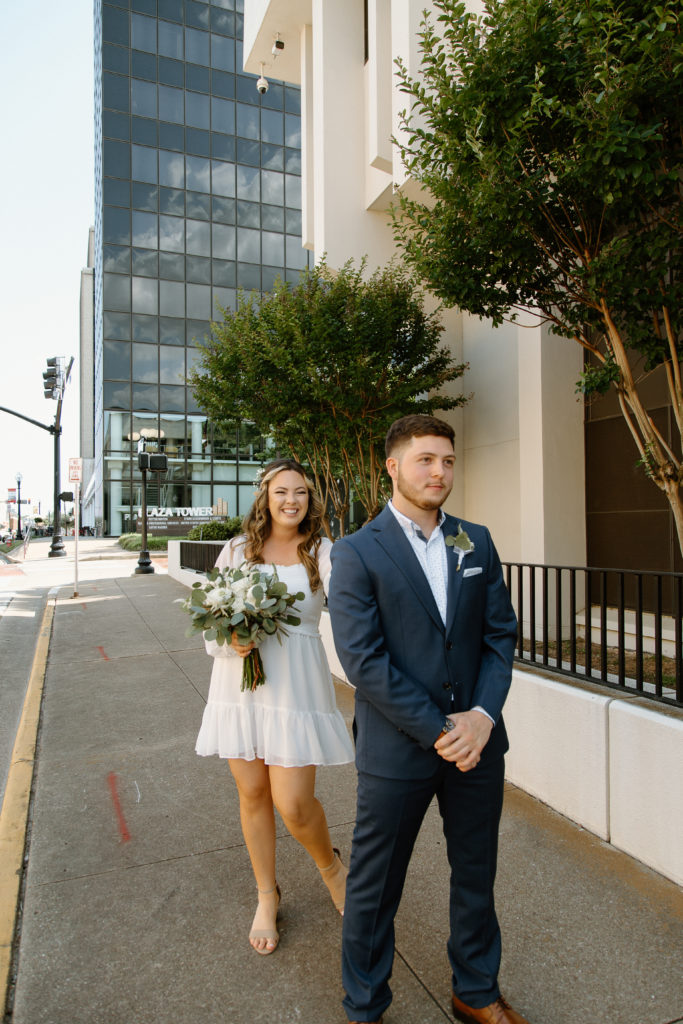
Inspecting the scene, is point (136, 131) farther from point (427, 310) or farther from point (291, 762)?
point (291, 762)

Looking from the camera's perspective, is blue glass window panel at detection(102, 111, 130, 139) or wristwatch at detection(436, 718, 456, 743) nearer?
wristwatch at detection(436, 718, 456, 743)

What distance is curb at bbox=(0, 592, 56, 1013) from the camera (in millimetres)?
2895

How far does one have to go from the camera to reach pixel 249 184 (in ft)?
120

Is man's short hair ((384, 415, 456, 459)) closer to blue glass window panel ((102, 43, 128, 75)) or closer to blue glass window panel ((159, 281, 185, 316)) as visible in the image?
blue glass window panel ((159, 281, 185, 316))

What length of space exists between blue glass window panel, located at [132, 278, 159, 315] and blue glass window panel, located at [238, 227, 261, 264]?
499 cm

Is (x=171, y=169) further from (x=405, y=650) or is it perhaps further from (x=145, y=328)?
(x=405, y=650)

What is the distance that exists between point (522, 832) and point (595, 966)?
1137 mm

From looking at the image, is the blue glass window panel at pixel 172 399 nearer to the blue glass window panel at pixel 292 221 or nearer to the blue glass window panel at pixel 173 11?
the blue glass window panel at pixel 292 221

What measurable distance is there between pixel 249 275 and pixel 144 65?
1155 cm

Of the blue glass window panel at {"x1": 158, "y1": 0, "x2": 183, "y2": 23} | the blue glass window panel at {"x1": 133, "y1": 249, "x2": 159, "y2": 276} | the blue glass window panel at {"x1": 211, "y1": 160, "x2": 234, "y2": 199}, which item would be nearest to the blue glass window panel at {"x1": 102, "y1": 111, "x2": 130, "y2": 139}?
the blue glass window panel at {"x1": 211, "y1": 160, "x2": 234, "y2": 199}

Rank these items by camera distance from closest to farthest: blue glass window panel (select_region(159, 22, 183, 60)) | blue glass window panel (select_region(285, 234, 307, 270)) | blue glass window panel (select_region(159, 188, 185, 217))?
blue glass window panel (select_region(159, 188, 185, 217)) → blue glass window panel (select_region(159, 22, 183, 60)) → blue glass window panel (select_region(285, 234, 307, 270))

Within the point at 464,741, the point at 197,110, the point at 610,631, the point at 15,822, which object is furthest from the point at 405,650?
the point at 197,110

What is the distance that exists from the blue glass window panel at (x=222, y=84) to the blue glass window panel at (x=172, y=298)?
35.5ft

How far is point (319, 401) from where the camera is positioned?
877cm
